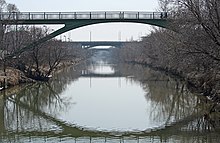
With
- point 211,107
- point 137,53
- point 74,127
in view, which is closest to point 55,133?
point 74,127

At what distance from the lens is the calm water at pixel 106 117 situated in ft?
73.8

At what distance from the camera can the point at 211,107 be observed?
3038 cm

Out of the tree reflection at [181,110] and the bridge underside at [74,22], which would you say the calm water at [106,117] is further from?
the bridge underside at [74,22]

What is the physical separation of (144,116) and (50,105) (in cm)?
975

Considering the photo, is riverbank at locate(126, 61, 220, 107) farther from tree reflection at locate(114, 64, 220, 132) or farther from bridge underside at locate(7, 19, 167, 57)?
bridge underside at locate(7, 19, 167, 57)

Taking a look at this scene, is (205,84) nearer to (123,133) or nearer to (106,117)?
(106,117)

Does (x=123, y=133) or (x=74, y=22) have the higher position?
(x=74, y=22)

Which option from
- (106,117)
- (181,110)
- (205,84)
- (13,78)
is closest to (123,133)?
(106,117)

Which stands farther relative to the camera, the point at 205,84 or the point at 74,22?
the point at 74,22

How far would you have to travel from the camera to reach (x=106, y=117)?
28.5 meters

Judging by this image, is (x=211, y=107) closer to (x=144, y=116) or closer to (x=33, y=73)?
(x=144, y=116)

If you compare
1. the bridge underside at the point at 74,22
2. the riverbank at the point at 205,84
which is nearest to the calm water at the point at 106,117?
the riverbank at the point at 205,84

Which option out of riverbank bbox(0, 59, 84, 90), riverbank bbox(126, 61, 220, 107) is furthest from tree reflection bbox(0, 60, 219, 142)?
riverbank bbox(0, 59, 84, 90)

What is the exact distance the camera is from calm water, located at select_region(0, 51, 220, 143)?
2248cm
